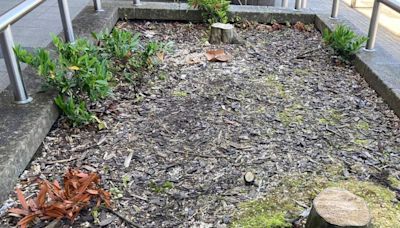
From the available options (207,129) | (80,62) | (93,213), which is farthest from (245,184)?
(80,62)

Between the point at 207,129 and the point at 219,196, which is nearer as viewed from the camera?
the point at 219,196

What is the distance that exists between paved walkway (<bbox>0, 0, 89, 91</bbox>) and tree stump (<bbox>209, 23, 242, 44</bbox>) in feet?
5.15

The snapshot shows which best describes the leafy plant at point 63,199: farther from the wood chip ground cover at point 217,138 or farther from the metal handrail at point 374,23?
the metal handrail at point 374,23

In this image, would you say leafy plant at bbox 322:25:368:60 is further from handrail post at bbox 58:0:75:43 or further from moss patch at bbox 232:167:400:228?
handrail post at bbox 58:0:75:43

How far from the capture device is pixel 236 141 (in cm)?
262

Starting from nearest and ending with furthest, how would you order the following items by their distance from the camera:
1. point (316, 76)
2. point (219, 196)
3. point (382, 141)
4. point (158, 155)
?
point (219, 196) < point (158, 155) < point (382, 141) < point (316, 76)

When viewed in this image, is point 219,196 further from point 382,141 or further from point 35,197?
point 382,141

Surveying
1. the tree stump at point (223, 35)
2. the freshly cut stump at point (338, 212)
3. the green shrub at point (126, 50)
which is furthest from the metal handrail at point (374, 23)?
the freshly cut stump at point (338, 212)

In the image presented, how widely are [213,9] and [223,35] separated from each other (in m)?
0.46

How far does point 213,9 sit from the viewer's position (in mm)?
4430

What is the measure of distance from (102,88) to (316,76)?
5.93 feet

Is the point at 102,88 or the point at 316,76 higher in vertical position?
the point at 102,88

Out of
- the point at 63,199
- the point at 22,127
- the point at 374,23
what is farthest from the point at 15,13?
the point at 374,23

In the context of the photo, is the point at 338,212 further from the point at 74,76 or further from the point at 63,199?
the point at 74,76
